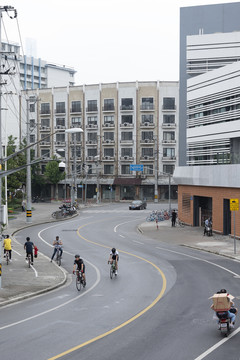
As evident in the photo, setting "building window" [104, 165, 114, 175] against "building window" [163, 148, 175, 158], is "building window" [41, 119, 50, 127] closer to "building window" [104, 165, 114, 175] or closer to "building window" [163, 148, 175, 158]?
"building window" [104, 165, 114, 175]

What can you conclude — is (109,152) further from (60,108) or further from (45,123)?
(45,123)

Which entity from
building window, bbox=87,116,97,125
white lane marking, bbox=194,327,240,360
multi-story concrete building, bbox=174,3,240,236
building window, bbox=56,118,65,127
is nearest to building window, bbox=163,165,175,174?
building window, bbox=87,116,97,125

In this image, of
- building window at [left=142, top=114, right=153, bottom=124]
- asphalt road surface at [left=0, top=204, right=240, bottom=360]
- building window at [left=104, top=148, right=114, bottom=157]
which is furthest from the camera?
building window at [left=104, top=148, right=114, bottom=157]

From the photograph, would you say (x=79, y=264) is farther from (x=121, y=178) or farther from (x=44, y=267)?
(x=121, y=178)

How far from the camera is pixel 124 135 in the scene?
3782 inches

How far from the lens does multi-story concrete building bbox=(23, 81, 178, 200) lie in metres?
93.9

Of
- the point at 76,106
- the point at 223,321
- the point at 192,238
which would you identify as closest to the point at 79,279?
the point at 223,321

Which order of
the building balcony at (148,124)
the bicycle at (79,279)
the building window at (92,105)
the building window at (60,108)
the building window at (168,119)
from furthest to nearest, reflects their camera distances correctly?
the building window at (60,108) → the building window at (92,105) → the building balcony at (148,124) → the building window at (168,119) → the bicycle at (79,279)

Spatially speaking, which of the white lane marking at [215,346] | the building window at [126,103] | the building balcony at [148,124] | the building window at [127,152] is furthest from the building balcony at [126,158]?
the white lane marking at [215,346]

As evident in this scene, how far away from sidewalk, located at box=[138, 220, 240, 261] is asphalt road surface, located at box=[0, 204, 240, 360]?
2900 millimetres

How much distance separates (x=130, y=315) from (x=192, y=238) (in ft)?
78.9

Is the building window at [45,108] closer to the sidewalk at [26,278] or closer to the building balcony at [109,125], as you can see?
the building balcony at [109,125]

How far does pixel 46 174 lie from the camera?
96562 mm

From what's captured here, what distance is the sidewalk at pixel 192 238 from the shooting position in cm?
3331
